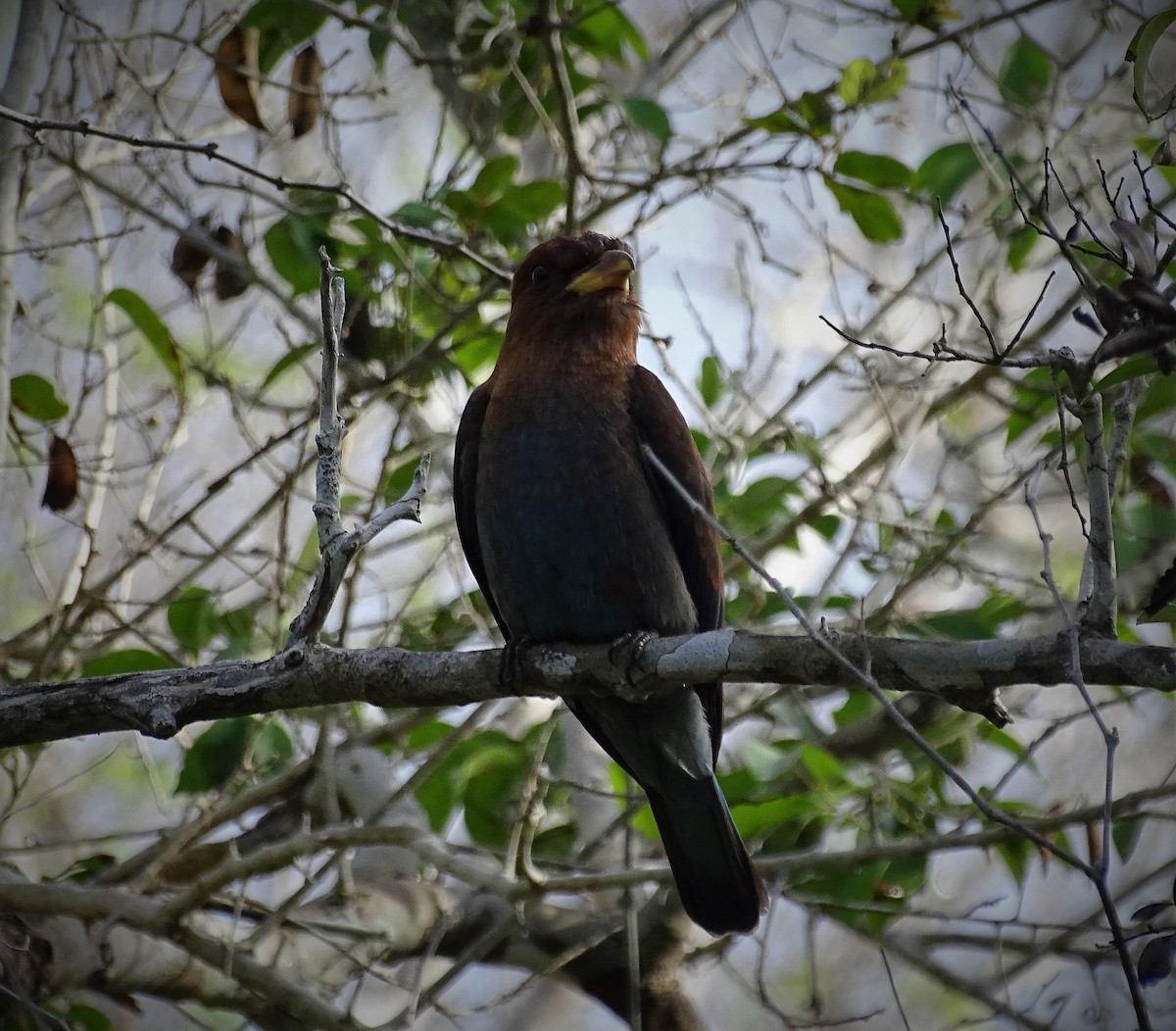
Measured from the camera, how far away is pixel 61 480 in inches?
169

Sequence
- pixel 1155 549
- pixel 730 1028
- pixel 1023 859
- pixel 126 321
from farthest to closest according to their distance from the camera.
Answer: pixel 730 1028 < pixel 126 321 < pixel 1155 549 < pixel 1023 859

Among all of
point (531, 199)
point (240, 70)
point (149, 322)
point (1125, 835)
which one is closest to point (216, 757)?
point (149, 322)

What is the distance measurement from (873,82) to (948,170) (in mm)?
459

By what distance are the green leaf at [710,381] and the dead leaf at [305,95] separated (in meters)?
1.82

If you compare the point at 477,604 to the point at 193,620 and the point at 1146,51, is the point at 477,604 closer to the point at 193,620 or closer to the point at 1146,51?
the point at 193,620

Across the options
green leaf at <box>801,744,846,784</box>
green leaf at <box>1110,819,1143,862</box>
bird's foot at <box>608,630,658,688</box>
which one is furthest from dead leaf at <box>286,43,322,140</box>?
green leaf at <box>1110,819,1143,862</box>

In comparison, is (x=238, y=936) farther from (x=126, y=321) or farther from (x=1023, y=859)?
(x=126, y=321)

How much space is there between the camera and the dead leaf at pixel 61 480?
426 centimetres

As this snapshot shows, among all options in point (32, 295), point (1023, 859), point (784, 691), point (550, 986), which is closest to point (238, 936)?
point (784, 691)

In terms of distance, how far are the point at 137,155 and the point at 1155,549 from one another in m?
3.90

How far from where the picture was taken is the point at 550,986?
29.3 ft

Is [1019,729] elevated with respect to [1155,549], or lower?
elevated

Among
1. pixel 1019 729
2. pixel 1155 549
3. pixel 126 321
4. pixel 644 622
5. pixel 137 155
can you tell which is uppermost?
pixel 126 321

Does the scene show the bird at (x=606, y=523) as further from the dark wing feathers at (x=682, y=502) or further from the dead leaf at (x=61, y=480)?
the dead leaf at (x=61, y=480)
